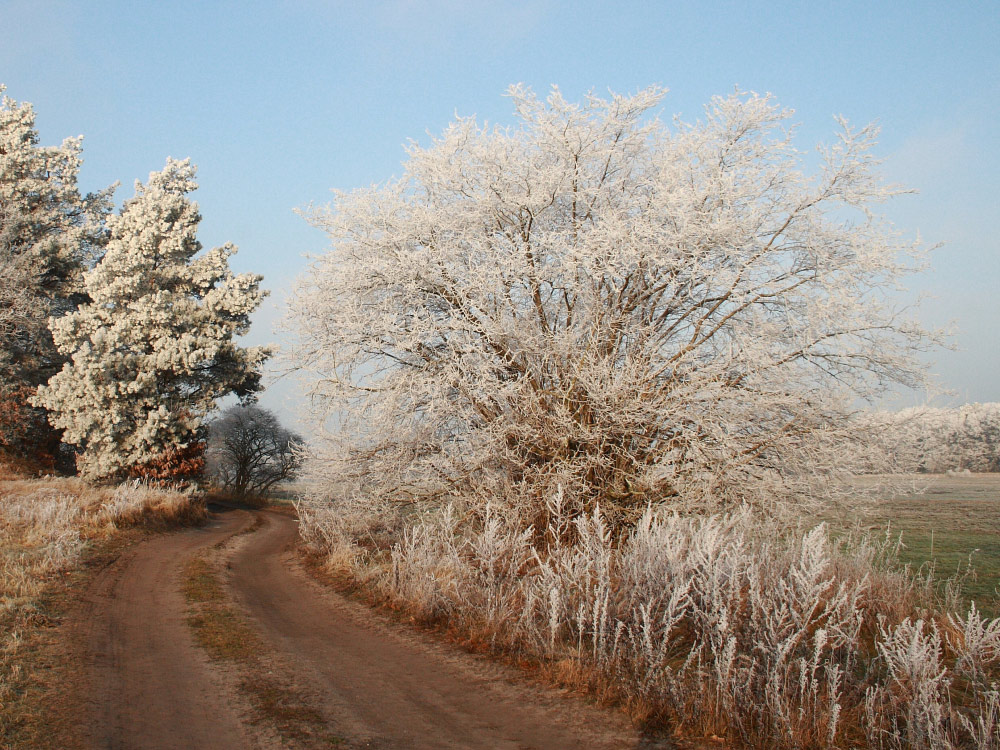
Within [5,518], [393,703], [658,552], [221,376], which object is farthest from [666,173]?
[221,376]

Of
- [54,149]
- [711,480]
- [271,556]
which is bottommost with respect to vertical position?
[271,556]

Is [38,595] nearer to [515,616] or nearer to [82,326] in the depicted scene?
[515,616]

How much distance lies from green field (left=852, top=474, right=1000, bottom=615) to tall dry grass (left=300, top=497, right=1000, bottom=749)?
2.69 m

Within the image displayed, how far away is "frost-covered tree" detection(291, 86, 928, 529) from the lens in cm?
853

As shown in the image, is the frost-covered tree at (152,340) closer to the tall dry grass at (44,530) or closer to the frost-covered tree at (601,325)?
the tall dry grass at (44,530)

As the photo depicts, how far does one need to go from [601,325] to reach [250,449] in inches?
1136

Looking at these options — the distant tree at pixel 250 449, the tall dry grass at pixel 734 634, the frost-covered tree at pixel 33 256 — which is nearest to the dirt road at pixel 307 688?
the tall dry grass at pixel 734 634

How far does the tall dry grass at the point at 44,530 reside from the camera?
603cm

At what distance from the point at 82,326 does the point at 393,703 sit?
19583 mm

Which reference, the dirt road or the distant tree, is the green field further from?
the distant tree

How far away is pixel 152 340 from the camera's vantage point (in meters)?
21.0

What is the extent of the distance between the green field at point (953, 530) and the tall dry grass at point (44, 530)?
9960mm

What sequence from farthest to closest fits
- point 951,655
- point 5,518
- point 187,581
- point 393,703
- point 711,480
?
point 5,518
point 187,581
point 711,480
point 951,655
point 393,703

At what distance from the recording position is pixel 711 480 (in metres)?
8.27
